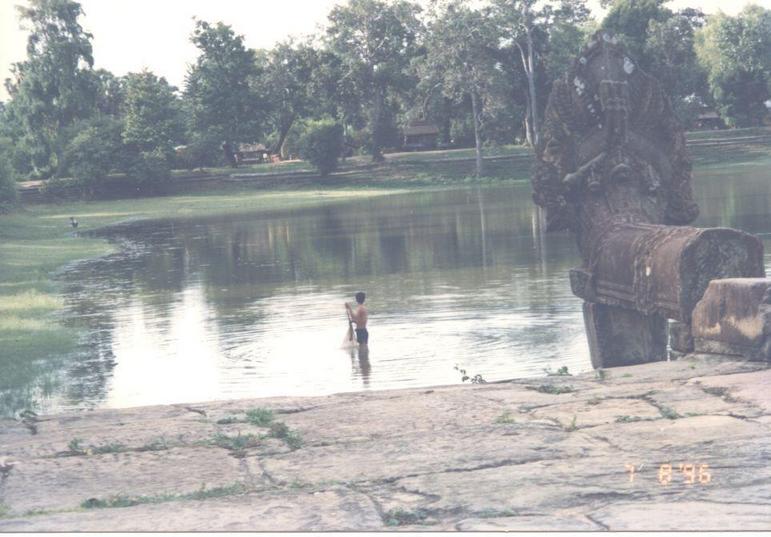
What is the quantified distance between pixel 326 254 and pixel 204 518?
28.1 m

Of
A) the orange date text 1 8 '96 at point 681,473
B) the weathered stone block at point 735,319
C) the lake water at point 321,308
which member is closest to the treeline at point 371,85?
the lake water at point 321,308

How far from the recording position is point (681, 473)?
5918mm

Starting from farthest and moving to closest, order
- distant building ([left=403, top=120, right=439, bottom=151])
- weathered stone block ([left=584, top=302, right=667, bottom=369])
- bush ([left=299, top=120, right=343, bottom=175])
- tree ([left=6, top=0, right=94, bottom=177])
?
distant building ([left=403, top=120, right=439, bottom=151]) < bush ([left=299, top=120, right=343, bottom=175]) < tree ([left=6, top=0, right=94, bottom=177]) < weathered stone block ([left=584, top=302, right=667, bottom=369])

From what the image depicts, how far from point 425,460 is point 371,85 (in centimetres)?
7611

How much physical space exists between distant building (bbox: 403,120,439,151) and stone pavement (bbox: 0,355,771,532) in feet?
287

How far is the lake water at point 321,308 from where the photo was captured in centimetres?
1558

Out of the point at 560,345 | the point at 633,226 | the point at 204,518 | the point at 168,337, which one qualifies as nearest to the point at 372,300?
the point at 168,337

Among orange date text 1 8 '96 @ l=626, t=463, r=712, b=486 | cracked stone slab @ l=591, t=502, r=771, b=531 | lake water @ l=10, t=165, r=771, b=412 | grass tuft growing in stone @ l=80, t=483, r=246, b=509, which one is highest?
cracked stone slab @ l=591, t=502, r=771, b=531

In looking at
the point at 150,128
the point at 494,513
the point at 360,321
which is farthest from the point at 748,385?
the point at 150,128

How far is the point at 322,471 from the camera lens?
6.63m

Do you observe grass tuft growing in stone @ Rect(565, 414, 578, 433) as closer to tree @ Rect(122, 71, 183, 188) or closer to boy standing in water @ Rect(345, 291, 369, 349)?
boy standing in water @ Rect(345, 291, 369, 349)

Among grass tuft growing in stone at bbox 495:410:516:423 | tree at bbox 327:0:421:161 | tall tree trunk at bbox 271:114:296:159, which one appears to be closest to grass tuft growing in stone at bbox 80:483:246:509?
grass tuft growing in stone at bbox 495:410:516:423

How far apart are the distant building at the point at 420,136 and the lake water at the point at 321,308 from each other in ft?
169

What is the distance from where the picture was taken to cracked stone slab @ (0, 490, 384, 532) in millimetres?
5488
